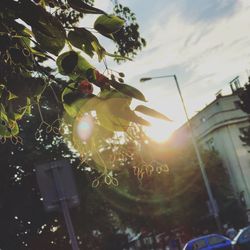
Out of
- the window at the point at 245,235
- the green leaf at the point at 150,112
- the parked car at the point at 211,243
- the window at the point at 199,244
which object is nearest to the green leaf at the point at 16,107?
the green leaf at the point at 150,112

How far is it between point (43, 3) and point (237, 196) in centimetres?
4747

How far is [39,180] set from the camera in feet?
22.7

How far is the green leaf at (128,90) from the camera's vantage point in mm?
1604

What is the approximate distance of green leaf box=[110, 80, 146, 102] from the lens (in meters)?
1.60

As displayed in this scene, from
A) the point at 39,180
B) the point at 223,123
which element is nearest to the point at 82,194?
the point at 39,180

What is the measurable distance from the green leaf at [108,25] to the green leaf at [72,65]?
0.42ft

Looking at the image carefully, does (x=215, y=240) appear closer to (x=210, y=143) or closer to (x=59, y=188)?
(x=59, y=188)

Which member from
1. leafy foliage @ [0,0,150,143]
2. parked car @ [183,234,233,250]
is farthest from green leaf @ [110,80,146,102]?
parked car @ [183,234,233,250]

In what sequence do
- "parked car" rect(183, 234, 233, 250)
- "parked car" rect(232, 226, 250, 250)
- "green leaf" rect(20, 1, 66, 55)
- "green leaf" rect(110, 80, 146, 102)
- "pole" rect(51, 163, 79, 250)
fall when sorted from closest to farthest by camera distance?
1. "green leaf" rect(110, 80, 146, 102)
2. "green leaf" rect(20, 1, 66, 55)
3. "pole" rect(51, 163, 79, 250)
4. "parked car" rect(232, 226, 250, 250)
5. "parked car" rect(183, 234, 233, 250)

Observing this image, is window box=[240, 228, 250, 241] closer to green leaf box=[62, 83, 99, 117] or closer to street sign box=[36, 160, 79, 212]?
street sign box=[36, 160, 79, 212]

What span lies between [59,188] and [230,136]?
146 ft

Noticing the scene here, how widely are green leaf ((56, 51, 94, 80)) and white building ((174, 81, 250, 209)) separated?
153ft

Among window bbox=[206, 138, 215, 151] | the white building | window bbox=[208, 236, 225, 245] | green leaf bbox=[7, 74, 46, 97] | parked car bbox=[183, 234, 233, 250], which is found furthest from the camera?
window bbox=[206, 138, 215, 151]

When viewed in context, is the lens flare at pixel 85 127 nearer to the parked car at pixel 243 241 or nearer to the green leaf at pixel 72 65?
the green leaf at pixel 72 65
